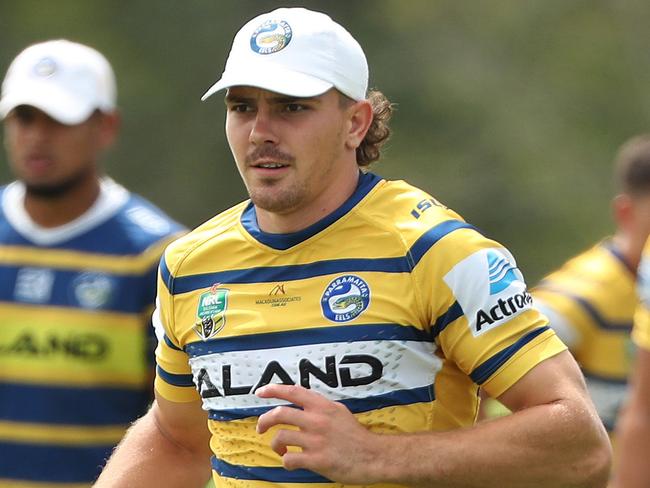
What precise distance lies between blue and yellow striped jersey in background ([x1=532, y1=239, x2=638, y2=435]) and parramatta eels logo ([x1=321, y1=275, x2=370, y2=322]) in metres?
2.51

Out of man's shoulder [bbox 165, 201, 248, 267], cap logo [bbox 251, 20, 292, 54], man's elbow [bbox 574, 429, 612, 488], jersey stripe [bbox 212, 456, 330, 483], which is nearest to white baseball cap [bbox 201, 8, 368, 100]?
cap logo [bbox 251, 20, 292, 54]

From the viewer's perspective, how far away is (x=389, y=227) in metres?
4.47

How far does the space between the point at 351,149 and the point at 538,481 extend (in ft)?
3.46

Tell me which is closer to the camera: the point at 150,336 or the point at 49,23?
the point at 150,336

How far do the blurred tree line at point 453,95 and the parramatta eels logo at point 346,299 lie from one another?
627 inches

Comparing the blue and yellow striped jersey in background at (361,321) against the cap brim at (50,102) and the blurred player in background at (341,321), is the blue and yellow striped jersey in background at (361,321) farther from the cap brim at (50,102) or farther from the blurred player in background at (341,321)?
the cap brim at (50,102)

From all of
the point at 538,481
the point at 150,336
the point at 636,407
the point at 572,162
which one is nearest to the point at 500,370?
the point at 538,481

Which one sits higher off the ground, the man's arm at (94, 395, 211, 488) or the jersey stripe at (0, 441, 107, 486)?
the man's arm at (94, 395, 211, 488)

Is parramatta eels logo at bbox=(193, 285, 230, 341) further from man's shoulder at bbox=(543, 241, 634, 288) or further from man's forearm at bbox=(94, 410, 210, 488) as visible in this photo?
man's shoulder at bbox=(543, 241, 634, 288)

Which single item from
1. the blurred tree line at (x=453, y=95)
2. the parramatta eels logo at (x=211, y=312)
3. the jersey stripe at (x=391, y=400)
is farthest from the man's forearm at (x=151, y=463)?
the blurred tree line at (x=453, y=95)

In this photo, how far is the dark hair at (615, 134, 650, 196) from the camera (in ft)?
23.6

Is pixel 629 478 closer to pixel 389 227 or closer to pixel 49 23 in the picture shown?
pixel 389 227

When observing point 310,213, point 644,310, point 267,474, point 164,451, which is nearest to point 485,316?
point 310,213

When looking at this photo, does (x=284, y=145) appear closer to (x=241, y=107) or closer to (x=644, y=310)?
(x=241, y=107)
